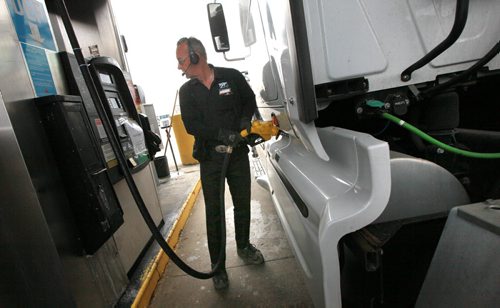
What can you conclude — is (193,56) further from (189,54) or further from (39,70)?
(39,70)

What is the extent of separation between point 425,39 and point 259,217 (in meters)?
2.37

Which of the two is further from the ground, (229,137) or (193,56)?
(193,56)

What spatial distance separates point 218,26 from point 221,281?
6.51ft

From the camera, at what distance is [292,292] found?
70.1 inches

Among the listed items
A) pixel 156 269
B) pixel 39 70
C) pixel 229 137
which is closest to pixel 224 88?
pixel 229 137

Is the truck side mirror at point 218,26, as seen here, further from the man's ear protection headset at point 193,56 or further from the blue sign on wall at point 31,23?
the blue sign on wall at point 31,23

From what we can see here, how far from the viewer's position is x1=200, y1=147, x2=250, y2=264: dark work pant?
1.94 metres

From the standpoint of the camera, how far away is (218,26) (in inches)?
78.5

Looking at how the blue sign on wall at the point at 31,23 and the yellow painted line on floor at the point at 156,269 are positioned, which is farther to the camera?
the yellow painted line on floor at the point at 156,269

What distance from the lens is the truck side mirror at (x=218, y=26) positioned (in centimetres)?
191

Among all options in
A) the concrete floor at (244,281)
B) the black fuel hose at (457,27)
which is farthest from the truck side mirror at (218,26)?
the concrete floor at (244,281)

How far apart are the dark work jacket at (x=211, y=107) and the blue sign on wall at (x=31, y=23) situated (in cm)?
82

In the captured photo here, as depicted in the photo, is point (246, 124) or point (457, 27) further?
point (246, 124)

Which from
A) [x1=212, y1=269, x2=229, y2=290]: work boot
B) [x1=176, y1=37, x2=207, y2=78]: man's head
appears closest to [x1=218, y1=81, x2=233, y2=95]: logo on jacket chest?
[x1=176, y1=37, x2=207, y2=78]: man's head
